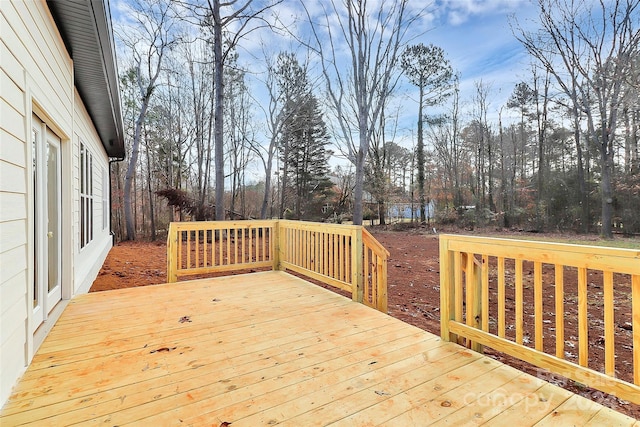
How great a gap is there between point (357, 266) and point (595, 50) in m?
13.0

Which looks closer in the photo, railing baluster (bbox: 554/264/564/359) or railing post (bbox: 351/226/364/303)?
railing baluster (bbox: 554/264/564/359)

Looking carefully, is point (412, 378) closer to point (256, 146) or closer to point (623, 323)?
point (623, 323)

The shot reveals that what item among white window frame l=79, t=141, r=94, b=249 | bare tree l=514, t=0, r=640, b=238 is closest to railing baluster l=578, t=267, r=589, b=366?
white window frame l=79, t=141, r=94, b=249

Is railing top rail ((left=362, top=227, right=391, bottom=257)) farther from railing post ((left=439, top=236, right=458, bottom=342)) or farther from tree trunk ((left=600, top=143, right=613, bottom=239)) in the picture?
tree trunk ((left=600, top=143, right=613, bottom=239))

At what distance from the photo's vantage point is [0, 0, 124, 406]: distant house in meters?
1.79

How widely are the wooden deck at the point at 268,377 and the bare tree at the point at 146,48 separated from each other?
30.8ft

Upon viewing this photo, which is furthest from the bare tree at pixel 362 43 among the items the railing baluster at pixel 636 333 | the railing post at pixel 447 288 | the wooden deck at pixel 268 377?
the railing baluster at pixel 636 333

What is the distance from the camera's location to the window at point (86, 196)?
474 centimetres

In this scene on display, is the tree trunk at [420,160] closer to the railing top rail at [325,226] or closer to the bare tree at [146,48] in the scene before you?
the bare tree at [146,48]

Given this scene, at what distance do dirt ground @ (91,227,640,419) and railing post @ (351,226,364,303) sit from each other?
0.74 meters

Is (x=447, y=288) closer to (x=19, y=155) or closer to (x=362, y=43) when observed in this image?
(x=19, y=155)

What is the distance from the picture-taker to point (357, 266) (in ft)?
11.9

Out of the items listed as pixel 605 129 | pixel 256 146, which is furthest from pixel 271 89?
pixel 605 129

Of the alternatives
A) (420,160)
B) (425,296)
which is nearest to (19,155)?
(425,296)
